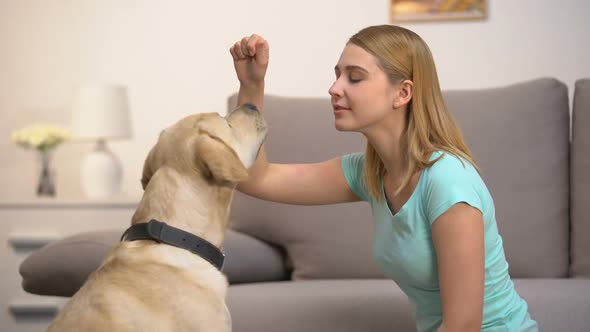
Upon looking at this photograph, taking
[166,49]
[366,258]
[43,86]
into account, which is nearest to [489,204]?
[366,258]

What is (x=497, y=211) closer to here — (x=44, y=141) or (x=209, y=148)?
(x=209, y=148)

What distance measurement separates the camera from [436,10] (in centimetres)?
365

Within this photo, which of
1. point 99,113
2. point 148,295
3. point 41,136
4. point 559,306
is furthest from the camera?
point 41,136

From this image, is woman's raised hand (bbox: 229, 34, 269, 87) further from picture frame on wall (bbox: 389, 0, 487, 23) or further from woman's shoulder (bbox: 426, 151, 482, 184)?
picture frame on wall (bbox: 389, 0, 487, 23)

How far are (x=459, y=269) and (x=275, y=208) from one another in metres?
1.17

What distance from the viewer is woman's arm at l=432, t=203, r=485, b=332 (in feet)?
5.03

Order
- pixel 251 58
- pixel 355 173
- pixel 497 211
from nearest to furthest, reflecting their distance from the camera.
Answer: pixel 251 58 → pixel 355 173 → pixel 497 211

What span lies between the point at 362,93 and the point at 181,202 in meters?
0.50

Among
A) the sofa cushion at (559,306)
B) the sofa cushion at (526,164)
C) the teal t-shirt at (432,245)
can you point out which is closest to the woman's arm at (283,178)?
the teal t-shirt at (432,245)

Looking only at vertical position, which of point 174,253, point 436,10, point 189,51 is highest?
point 436,10

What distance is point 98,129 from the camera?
3564 mm

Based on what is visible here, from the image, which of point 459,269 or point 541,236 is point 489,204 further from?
point 541,236

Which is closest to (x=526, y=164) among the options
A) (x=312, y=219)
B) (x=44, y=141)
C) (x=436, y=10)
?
(x=312, y=219)

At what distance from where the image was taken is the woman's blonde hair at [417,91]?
5.56 ft
